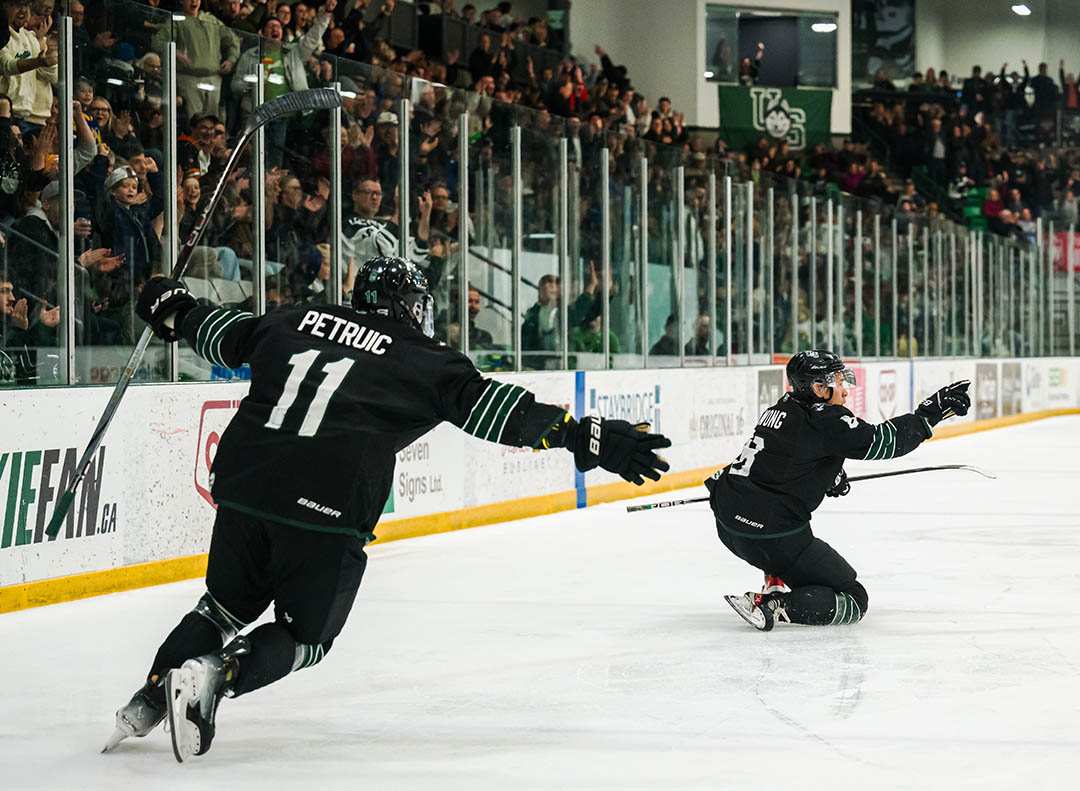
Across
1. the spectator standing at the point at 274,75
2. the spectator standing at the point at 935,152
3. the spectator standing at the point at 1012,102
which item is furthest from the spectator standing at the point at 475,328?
the spectator standing at the point at 1012,102

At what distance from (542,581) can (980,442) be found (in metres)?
11.9

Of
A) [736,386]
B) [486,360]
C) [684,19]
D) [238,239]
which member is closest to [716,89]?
[684,19]

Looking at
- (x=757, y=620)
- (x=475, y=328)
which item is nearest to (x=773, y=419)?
(x=757, y=620)

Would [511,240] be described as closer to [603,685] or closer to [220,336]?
[603,685]

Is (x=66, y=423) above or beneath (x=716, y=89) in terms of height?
beneath

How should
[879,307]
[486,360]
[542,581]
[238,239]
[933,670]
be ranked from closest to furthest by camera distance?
[933,670] → [542,581] → [238,239] → [486,360] → [879,307]

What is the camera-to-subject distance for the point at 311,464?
338 centimetres

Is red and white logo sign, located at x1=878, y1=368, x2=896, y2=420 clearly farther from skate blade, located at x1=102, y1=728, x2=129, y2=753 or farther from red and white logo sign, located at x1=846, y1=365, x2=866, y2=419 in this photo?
skate blade, located at x1=102, y1=728, x2=129, y2=753

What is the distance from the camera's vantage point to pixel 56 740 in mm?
3678

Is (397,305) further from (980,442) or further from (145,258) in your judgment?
(980,442)

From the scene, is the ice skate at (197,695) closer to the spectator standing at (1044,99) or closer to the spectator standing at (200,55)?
the spectator standing at (200,55)

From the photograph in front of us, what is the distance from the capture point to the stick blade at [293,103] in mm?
4742

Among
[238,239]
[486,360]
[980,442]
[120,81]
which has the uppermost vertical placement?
[120,81]

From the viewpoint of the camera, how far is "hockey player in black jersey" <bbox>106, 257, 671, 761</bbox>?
331 centimetres
